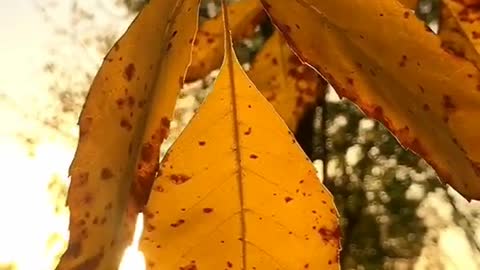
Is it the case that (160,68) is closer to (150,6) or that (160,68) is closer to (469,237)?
(150,6)

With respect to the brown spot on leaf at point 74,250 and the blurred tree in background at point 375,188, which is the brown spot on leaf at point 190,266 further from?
the blurred tree in background at point 375,188

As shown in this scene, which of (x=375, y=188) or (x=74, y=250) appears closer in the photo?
(x=74, y=250)

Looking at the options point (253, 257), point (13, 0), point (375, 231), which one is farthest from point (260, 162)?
point (13, 0)

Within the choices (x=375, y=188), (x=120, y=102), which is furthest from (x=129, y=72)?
(x=375, y=188)

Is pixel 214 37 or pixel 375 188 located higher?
pixel 214 37

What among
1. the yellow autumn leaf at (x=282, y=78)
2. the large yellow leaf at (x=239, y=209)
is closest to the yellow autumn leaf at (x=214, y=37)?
the yellow autumn leaf at (x=282, y=78)

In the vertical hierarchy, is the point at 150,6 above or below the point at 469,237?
above

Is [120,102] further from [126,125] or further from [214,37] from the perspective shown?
[214,37]
